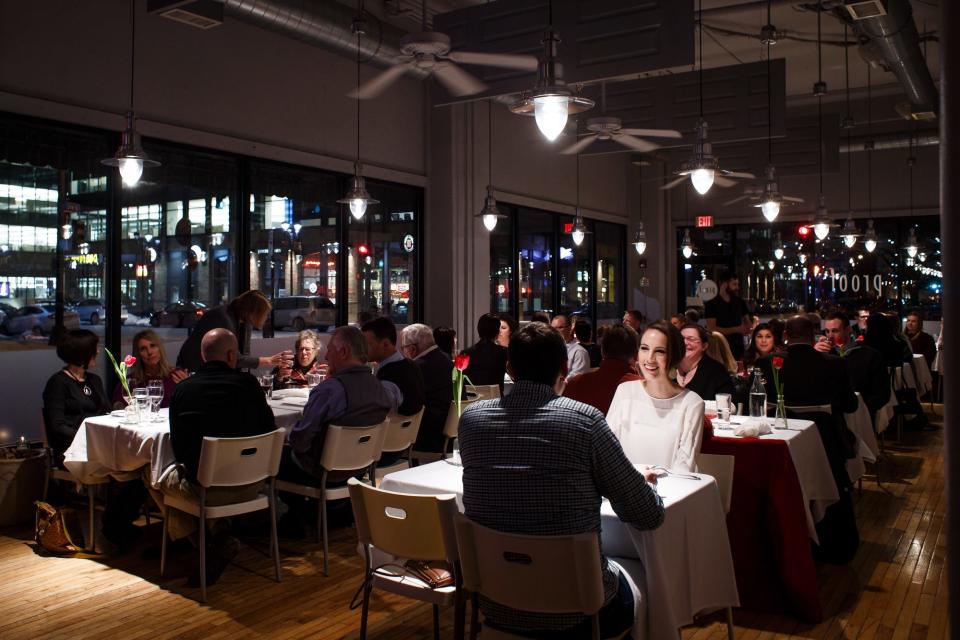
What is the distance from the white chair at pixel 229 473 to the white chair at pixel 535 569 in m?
2.03

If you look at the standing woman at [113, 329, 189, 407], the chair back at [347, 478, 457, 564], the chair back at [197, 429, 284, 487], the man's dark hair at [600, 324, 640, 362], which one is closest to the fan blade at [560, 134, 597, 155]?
the man's dark hair at [600, 324, 640, 362]

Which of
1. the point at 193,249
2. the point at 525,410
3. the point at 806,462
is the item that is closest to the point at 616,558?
the point at 525,410

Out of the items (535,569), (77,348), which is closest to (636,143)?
(77,348)

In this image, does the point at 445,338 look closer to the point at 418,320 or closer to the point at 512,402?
the point at 418,320

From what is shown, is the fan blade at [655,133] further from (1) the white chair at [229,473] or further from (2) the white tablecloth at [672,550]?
(2) the white tablecloth at [672,550]

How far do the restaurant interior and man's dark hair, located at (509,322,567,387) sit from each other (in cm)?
2

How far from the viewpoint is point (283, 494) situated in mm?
5605

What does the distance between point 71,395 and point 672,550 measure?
4185 millimetres

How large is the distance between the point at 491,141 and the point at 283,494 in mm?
6731

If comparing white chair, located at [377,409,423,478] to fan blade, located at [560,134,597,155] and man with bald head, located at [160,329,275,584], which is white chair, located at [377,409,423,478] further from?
fan blade, located at [560,134,597,155]

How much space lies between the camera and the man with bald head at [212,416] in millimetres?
4289

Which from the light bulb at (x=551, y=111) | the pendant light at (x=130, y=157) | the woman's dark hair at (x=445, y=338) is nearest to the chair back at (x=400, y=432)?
the woman's dark hair at (x=445, y=338)

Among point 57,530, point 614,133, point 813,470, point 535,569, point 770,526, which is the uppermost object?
point 614,133

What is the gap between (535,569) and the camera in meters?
2.45
